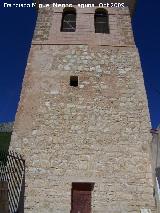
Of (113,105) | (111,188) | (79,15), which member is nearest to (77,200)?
(111,188)

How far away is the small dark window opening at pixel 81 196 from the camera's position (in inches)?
377

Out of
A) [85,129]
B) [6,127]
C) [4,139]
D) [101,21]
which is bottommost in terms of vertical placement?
[85,129]

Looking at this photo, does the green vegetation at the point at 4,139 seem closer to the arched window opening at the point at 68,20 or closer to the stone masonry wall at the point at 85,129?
the arched window opening at the point at 68,20

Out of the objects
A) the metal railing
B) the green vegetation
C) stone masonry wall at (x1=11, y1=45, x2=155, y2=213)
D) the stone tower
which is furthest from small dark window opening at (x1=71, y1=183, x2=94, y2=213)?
the green vegetation

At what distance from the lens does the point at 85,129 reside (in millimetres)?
10430

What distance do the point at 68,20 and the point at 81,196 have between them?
7.34 meters

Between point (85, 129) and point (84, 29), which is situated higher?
point (84, 29)

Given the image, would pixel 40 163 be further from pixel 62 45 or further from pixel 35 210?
pixel 62 45

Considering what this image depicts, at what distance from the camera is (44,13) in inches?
555

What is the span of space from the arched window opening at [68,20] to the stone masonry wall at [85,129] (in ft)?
4.87

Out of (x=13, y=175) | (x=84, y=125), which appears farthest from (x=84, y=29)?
(x=13, y=175)

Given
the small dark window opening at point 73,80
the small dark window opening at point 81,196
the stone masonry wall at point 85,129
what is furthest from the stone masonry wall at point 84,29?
the small dark window opening at point 81,196

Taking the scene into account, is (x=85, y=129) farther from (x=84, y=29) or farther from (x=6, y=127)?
(x=6, y=127)

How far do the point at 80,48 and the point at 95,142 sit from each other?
3.71 m
